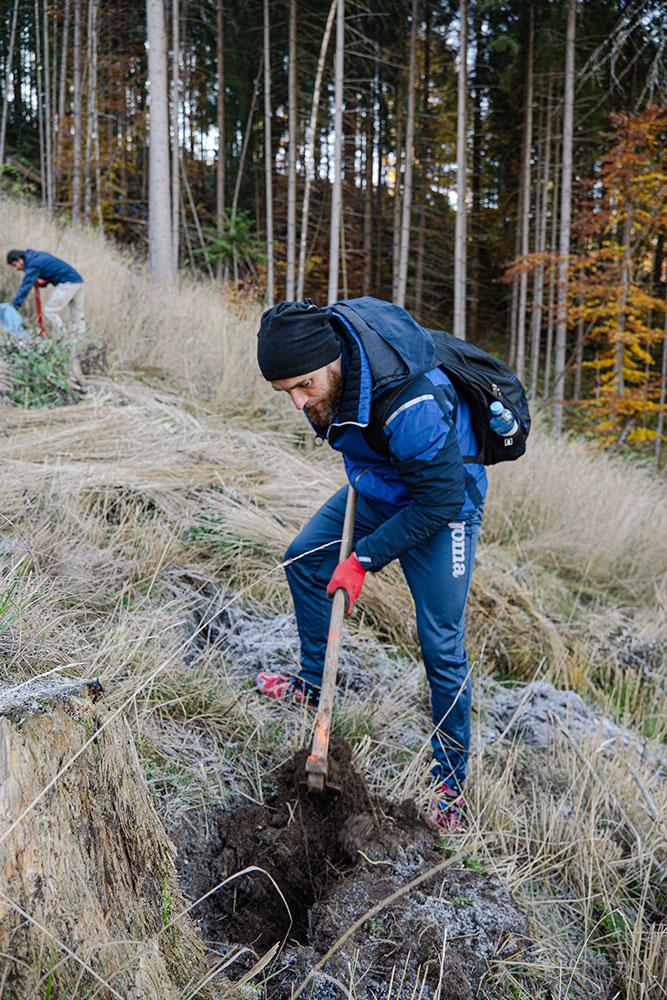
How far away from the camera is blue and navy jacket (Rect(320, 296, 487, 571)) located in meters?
2.16

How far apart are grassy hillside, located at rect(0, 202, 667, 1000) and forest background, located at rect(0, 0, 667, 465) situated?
6.19 m

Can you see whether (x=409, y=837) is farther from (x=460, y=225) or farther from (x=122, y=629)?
(x=460, y=225)

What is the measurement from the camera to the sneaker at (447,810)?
2.30 meters

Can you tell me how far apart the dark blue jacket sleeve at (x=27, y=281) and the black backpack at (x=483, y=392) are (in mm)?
6178

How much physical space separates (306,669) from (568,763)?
3.65 ft

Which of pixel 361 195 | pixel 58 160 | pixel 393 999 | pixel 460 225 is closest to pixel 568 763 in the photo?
pixel 393 999

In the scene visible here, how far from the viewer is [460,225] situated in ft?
45.1

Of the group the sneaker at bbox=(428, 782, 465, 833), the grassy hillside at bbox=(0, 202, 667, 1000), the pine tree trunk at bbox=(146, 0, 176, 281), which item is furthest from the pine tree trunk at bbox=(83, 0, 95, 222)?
the sneaker at bbox=(428, 782, 465, 833)

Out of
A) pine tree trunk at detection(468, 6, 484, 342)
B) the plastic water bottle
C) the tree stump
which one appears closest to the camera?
the tree stump

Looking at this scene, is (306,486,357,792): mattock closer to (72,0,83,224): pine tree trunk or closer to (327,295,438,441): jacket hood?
(327,295,438,441): jacket hood

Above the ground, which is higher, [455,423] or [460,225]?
[460,225]

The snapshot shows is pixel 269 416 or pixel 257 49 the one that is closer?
pixel 269 416

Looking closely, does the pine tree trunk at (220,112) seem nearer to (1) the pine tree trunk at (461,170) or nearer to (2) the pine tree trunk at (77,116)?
(2) the pine tree trunk at (77,116)

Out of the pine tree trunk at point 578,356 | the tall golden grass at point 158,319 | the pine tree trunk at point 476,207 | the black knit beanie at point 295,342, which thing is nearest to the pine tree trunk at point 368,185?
the pine tree trunk at point 476,207
